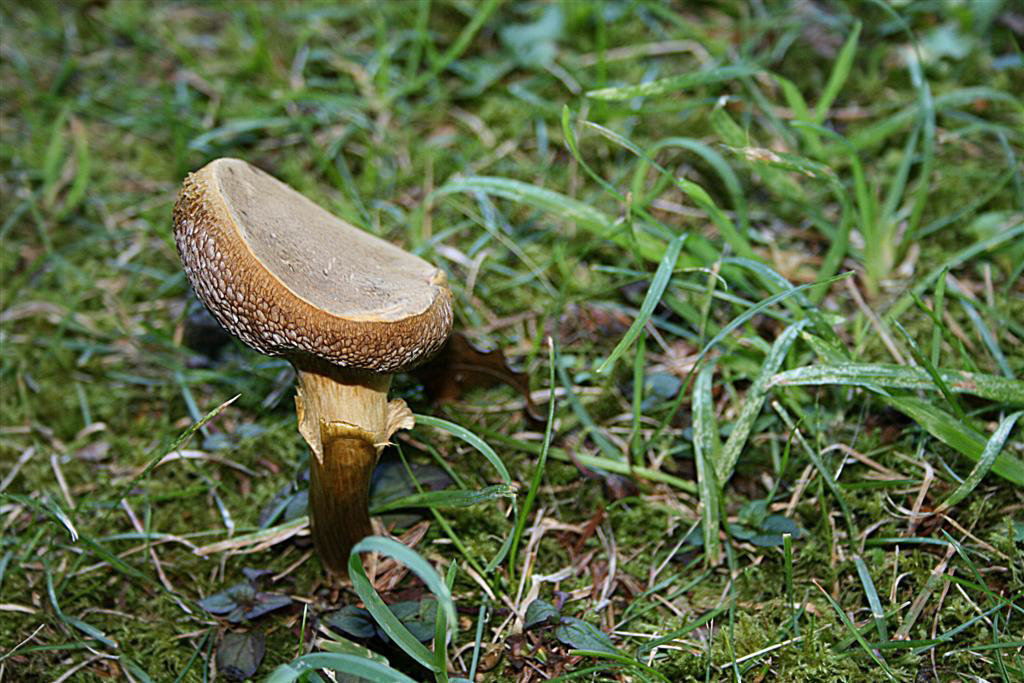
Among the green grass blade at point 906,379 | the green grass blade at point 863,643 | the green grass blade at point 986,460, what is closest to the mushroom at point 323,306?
the green grass blade at point 906,379

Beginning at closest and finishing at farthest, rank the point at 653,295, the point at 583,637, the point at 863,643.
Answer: the point at 863,643
the point at 583,637
the point at 653,295

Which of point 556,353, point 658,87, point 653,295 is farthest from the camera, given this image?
point 556,353

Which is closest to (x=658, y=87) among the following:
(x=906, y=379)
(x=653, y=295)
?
(x=653, y=295)

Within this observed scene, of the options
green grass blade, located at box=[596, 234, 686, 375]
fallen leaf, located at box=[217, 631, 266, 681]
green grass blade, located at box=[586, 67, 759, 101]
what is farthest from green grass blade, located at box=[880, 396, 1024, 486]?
fallen leaf, located at box=[217, 631, 266, 681]

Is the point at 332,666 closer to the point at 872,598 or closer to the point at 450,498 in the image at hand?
the point at 450,498

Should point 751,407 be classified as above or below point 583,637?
above

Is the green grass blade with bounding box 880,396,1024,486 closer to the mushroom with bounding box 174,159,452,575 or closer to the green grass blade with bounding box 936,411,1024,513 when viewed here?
the green grass blade with bounding box 936,411,1024,513

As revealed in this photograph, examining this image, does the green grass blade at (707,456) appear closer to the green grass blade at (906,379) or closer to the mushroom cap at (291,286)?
the green grass blade at (906,379)
